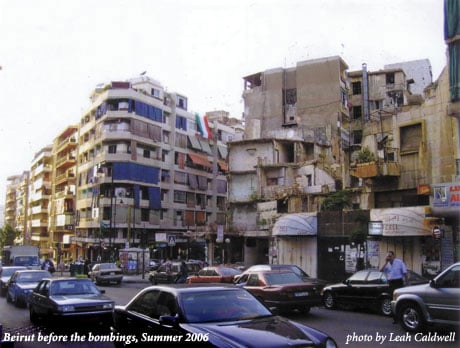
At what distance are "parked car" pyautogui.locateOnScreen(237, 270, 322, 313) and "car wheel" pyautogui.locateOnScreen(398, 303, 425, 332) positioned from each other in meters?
3.25

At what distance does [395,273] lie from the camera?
15039mm

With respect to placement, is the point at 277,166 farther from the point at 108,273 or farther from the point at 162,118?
the point at 162,118

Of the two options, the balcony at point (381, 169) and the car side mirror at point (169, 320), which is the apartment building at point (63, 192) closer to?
the balcony at point (381, 169)

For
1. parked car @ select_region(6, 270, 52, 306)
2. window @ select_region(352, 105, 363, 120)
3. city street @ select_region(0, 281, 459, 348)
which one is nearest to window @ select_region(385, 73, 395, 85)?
window @ select_region(352, 105, 363, 120)

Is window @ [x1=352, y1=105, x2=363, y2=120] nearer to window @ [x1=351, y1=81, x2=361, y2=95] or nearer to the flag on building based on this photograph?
window @ [x1=351, y1=81, x2=361, y2=95]

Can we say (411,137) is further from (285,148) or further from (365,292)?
(285,148)

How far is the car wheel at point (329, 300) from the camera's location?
16.8m

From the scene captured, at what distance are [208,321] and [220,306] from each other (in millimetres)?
436

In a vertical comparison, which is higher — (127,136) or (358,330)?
(127,136)

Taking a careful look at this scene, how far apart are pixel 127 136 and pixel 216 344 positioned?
56.7m

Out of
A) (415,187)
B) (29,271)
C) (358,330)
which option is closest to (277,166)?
(415,187)

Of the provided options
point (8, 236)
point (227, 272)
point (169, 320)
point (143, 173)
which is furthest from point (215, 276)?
point (8, 236)

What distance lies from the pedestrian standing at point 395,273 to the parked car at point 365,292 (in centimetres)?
18

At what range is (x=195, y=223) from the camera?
69125mm
